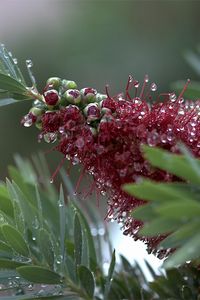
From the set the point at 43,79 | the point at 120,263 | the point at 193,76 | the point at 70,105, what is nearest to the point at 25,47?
the point at 43,79

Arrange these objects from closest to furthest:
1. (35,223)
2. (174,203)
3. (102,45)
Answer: (174,203) < (35,223) < (102,45)

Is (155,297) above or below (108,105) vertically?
below

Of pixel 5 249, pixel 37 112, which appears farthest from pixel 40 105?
pixel 5 249

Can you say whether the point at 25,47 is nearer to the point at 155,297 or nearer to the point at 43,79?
the point at 43,79

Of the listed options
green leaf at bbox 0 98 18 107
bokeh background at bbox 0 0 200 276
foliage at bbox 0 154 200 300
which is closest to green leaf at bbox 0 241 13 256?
foliage at bbox 0 154 200 300

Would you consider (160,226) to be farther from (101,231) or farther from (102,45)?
(102,45)
